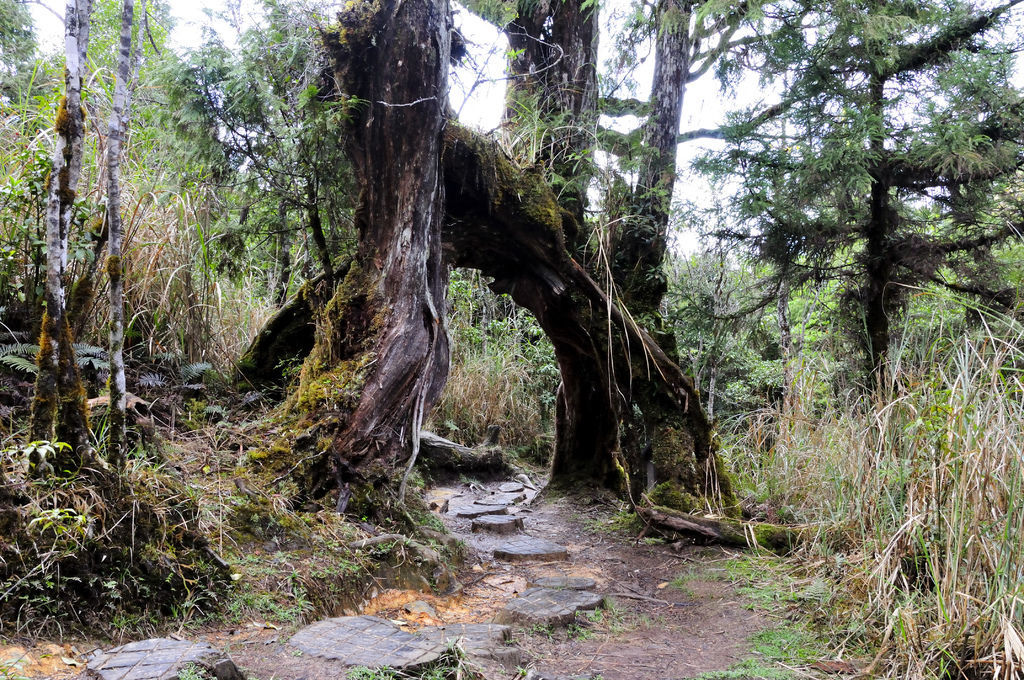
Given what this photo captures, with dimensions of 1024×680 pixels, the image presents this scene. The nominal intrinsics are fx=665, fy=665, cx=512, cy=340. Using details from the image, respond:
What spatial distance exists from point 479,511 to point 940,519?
4.27 metres

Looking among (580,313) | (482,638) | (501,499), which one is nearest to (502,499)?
(501,499)

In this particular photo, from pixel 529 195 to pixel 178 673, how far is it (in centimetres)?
426

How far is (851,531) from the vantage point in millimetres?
3539

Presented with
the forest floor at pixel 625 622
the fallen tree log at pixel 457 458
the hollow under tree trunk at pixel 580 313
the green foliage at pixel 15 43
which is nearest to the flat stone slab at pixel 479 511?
the forest floor at pixel 625 622

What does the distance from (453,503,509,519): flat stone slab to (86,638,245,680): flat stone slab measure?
4075mm

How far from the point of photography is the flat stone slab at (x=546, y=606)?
11.5ft

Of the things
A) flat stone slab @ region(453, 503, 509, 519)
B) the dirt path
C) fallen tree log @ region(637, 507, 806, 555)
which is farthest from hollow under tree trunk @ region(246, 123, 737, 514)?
flat stone slab @ region(453, 503, 509, 519)

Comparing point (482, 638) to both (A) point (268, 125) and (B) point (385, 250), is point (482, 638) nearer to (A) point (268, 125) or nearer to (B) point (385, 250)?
(B) point (385, 250)

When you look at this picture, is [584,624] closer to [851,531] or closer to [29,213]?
[851,531]

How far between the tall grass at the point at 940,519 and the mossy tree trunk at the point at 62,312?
3121mm

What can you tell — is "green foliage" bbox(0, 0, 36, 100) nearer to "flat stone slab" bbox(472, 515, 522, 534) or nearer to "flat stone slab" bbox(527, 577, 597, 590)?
"flat stone slab" bbox(472, 515, 522, 534)

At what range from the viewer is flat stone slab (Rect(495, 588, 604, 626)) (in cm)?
350

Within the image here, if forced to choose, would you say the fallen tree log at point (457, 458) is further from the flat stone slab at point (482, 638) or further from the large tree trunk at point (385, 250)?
the flat stone slab at point (482, 638)

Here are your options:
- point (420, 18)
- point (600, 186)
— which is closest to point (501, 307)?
point (600, 186)
